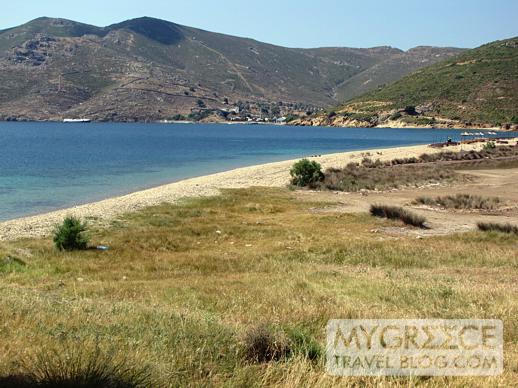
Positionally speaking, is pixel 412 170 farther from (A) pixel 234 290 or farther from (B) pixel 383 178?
(A) pixel 234 290

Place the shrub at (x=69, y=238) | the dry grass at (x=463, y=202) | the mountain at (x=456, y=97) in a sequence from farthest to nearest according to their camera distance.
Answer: the mountain at (x=456, y=97)
the dry grass at (x=463, y=202)
the shrub at (x=69, y=238)

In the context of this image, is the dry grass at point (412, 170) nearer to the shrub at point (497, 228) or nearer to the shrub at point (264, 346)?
the shrub at point (497, 228)

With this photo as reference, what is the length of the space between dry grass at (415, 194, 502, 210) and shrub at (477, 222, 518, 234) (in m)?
6.28

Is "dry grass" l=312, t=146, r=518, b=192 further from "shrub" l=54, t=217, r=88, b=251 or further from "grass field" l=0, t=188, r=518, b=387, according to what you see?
"shrub" l=54, t=217, r=88, b=251

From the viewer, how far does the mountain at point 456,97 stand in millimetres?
146000

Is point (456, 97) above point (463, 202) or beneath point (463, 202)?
above

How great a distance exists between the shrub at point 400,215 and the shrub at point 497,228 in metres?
2.10

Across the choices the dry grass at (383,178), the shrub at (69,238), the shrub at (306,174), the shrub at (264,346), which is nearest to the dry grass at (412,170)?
the dry grass at (383,178)

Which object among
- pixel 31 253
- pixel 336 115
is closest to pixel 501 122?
pixel 336 115

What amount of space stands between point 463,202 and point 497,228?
24.3 ft

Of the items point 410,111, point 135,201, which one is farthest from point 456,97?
point 135,201

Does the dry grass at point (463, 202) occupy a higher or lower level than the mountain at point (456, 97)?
lower

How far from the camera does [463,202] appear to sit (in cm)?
2636

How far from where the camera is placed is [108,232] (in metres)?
18.9
